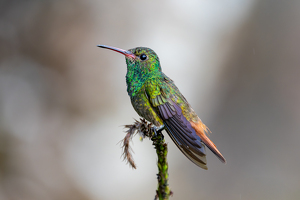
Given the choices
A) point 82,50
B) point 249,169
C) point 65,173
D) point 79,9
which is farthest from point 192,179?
point 79,9

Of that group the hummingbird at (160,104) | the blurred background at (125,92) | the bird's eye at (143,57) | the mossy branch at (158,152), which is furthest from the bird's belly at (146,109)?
the blurred background at (125,92)

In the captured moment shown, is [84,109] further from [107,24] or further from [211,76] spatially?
[211,76]

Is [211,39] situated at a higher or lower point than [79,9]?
lower

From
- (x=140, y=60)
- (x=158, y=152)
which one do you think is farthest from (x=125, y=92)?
(x=158, y=152)

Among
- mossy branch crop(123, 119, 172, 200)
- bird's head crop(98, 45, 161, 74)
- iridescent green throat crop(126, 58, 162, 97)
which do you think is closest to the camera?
mossy branch crop(123, 119, 172, 200)

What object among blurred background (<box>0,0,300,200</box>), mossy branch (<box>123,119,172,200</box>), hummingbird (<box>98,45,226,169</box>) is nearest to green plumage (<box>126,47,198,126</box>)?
hummingbird (<box>98,45,226,169</box>)

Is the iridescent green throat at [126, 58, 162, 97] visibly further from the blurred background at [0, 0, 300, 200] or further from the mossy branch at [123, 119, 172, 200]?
the blurred background at [0, 0, 300, 200]
